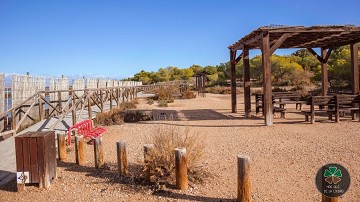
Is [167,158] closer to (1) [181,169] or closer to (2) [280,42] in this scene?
(1) [181,169]

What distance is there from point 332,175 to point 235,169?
1987mm

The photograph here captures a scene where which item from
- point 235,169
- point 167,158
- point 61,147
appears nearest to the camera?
point 167,158

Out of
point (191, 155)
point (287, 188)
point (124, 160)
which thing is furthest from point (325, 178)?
point (124, 160)

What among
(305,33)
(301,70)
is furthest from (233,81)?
(301,70)

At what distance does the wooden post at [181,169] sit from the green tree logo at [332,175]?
2.12 m

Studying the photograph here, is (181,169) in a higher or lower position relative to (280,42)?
lower

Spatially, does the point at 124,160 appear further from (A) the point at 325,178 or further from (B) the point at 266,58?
(B) the point at 266,58

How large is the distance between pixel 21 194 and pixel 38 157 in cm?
66

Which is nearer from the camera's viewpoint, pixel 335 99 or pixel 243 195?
pixel 243 195

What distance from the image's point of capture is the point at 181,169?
4996mm

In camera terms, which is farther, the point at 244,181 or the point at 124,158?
the point at 124,158

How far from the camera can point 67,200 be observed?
16.0ft
